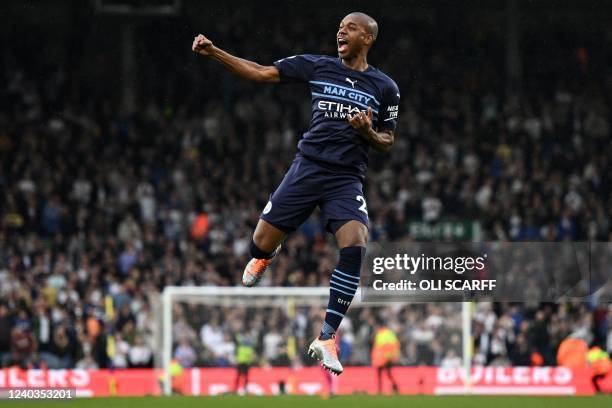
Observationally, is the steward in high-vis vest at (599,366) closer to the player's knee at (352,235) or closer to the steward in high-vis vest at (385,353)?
the steward in high-vis vest at (385,353)

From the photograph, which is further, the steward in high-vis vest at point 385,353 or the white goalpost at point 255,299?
the white goalpost at point 255,299

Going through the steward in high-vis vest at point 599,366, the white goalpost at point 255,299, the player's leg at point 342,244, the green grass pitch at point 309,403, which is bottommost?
the green grass pitch at point 309,403

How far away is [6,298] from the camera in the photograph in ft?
65.6

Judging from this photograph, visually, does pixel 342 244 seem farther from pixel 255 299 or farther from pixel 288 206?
pixel 255 299

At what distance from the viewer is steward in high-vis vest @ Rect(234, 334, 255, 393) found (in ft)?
59.9

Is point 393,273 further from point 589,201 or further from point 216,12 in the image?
point 216,12

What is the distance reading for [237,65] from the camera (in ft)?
28.5

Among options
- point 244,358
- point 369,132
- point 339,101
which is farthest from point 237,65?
point 244,358

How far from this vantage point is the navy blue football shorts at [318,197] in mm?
8859

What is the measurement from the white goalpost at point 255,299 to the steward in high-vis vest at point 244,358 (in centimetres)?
78

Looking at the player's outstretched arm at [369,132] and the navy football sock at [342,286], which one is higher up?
the player's outstretched arm at [369,132]

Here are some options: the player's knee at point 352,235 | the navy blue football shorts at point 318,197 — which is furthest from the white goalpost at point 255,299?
the player's knee at point 352,235

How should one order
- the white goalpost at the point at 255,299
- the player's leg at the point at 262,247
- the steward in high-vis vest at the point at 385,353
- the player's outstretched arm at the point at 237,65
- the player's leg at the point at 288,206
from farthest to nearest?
the white goalpost at the point at 255,299 → the steward in high-vis vest at the point at 385,353 → the player's leg at the point at 262,247 → the player's leg at the point at 288,206 → the player's outstretched arm at the point at 237,65

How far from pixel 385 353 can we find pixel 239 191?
23.8 ft
